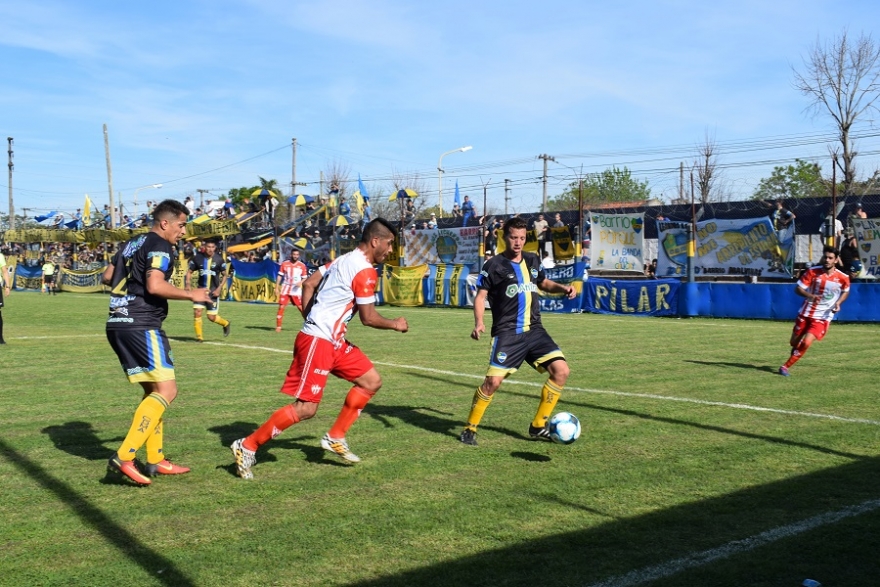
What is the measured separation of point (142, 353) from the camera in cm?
659

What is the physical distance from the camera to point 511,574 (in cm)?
450

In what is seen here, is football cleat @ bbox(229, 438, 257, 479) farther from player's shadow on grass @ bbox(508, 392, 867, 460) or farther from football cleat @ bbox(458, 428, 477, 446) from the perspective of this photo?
player's shadow on grass @ bbox(508, 392, 867, 460)

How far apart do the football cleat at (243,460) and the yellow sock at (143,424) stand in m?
0.63

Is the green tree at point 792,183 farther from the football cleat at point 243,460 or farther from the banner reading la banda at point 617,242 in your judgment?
the football cleat at point 243,460

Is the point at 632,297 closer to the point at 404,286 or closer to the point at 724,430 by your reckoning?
the point at 404,286

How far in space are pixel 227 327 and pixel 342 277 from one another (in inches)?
503

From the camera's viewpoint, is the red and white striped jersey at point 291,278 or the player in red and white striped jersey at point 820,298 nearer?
the player in red and white striped jersey at point 820,298

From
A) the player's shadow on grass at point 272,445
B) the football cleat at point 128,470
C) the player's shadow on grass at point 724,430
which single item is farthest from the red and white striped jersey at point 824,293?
the football cleat at point 128,470

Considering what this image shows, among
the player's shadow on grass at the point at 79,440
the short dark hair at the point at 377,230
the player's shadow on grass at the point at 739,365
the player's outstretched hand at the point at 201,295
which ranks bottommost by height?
the player's shadow on grass at the point at 739,365

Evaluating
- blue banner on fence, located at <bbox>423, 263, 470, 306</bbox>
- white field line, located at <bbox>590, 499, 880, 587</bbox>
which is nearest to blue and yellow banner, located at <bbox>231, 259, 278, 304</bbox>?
blue banner on fence, located at <bbox>423, 263, 470, 306</bbox>

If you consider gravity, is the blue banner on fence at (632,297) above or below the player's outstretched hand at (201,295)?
below

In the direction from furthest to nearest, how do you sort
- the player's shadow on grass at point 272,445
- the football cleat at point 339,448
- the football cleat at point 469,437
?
the football cleat at point 469,437, the player's shadow on grass at point 272,445, the football cleat at point 339,448

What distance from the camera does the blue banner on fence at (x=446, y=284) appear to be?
31203mm

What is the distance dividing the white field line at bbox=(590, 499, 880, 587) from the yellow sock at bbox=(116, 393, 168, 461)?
3.64 meters
